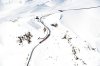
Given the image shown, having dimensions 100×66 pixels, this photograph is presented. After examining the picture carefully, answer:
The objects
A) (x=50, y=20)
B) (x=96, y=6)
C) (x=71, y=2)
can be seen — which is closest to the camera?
(x=50, y=20)

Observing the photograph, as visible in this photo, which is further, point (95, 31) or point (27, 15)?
point (27, 15)

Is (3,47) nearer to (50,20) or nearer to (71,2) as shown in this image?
(50,20)

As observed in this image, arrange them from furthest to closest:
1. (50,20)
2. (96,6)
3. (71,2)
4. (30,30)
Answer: (71,2) < (96,6) < (50,20) < (30,30)

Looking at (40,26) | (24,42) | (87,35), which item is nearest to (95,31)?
(87,35)

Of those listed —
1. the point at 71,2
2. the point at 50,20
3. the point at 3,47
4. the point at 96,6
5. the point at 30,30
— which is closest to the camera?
the point at 3,47

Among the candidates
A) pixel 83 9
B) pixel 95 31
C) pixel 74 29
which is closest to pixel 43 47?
pixel 74 29

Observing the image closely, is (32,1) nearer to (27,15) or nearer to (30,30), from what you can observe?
(27,15)
